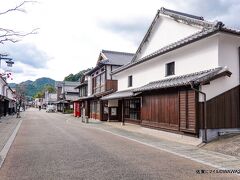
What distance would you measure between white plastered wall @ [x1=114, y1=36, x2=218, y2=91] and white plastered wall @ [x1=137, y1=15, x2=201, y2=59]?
54.6 inches

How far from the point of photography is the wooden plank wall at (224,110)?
1345cm

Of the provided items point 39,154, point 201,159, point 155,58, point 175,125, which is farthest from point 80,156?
point 155,58

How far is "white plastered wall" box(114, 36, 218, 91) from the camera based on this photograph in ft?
48.1

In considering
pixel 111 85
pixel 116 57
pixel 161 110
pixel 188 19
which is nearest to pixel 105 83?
pixel 111 85

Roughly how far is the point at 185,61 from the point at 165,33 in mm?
4812

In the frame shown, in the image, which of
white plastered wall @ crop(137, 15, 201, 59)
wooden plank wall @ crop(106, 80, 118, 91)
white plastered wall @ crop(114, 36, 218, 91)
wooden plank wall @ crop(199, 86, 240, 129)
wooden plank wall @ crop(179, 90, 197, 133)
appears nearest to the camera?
wooden plank wall @ crop(199, 86, 240, 129)

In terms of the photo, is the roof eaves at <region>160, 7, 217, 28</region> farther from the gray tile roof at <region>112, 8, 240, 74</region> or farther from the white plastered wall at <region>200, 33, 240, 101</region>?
the white plastered wall at <region>200, 33, 240, 101</region>

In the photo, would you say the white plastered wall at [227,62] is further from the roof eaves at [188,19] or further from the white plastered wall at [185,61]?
the roof eaves at [188,19]

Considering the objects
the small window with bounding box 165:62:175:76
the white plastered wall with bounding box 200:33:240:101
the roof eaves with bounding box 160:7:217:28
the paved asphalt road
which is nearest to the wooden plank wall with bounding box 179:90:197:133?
the white plastered wall with bounding box 200:33:240:101

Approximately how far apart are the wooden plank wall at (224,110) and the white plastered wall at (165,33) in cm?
487

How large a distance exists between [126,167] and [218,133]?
6.80m

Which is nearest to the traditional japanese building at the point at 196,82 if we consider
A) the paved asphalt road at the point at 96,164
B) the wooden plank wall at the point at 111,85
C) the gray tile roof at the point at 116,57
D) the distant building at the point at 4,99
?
the paved asphalt road at the point at 96,164

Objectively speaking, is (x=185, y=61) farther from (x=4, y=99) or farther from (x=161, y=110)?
(x=4, y=99)

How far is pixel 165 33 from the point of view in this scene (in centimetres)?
2106
